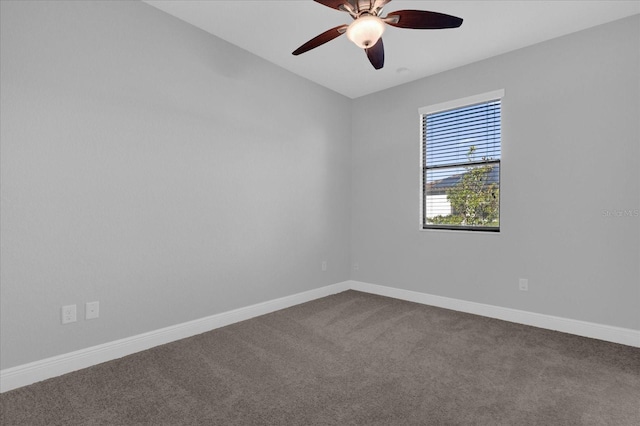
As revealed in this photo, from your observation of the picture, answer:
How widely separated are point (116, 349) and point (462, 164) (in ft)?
12.1

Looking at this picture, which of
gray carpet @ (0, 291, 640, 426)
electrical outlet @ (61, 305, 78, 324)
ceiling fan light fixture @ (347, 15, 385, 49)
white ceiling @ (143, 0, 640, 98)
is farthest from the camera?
white ceiling @ (143, 0, 640, 98)

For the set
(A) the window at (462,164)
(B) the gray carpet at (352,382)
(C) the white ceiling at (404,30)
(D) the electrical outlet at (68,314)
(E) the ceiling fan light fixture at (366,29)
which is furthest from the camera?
(A) the window at (462,164)

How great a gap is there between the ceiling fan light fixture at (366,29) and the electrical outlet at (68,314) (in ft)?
8.34

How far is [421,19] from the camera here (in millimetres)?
1916

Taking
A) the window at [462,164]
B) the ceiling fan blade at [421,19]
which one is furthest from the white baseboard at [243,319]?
the ceiling fan blade at [421,19]

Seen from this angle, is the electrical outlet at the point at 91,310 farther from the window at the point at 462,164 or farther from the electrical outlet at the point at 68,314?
the window at the point at 462,164

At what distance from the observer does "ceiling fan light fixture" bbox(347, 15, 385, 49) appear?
1.84m

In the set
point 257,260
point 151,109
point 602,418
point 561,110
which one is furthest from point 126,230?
point 561,110

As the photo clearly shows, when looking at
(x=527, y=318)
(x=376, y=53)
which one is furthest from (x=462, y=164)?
(x=376, y=53)

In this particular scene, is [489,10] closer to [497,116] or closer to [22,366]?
[497,116]

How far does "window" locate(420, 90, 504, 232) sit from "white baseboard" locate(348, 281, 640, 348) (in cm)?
83

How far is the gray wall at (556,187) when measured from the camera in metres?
2.68

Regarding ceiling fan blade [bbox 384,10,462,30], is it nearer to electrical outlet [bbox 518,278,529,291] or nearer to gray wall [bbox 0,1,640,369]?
gray wall [bbox 0,1,640,369]

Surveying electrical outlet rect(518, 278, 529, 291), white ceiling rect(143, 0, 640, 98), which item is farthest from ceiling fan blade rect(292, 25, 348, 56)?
electrical outlet rect(518, 278, 529, 291)
